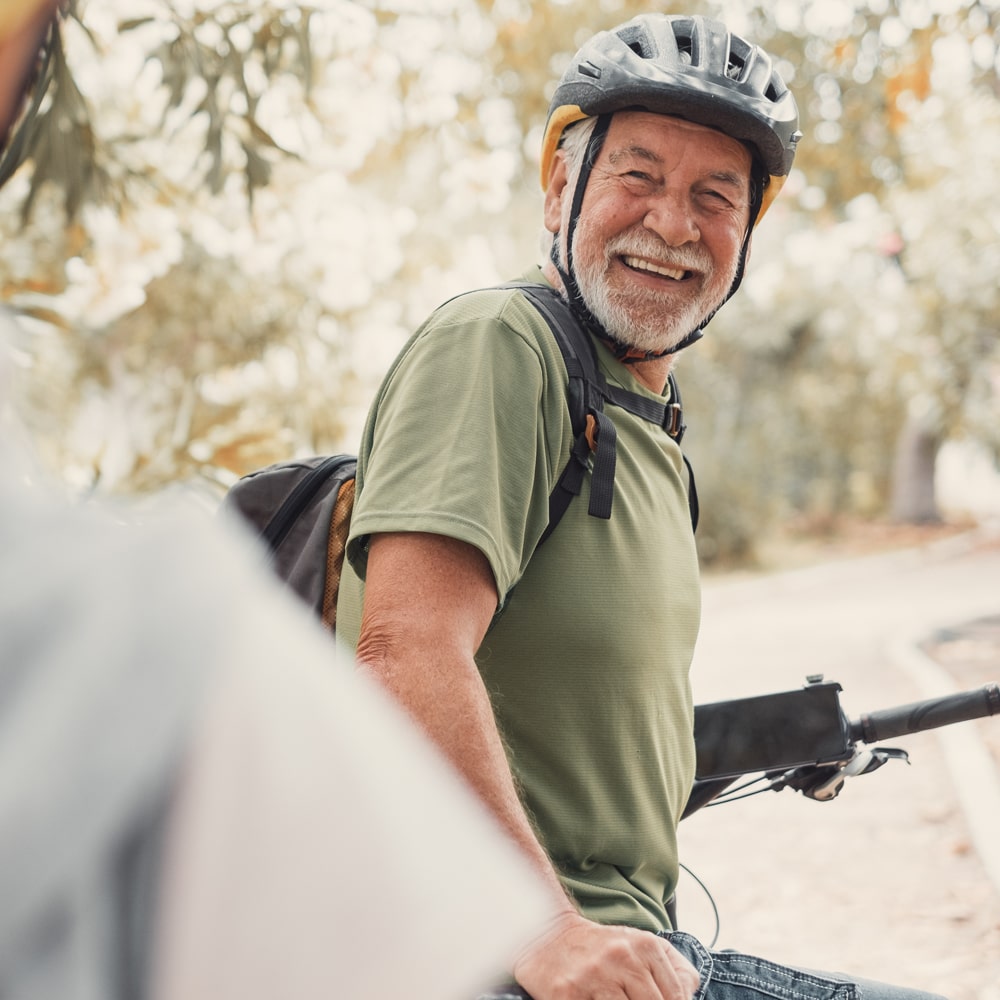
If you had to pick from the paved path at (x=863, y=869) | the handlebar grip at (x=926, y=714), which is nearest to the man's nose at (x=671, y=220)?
the handlebar grip at (x=926, y=714)

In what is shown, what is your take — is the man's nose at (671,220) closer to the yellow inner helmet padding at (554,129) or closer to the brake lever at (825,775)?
the yellow inner helmet padding at (554,129)

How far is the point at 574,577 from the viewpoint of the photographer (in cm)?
177

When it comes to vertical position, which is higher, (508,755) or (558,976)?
(508,755)

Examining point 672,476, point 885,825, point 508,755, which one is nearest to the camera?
point 508,755

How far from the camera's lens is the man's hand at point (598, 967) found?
1418mm

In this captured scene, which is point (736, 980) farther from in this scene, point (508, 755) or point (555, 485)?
point (555, 485)

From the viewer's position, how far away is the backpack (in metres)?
1.83

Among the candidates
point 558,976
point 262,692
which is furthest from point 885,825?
point 262,692

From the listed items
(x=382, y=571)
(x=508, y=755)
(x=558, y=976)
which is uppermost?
(x=382, y=571)

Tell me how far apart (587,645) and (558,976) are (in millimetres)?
492

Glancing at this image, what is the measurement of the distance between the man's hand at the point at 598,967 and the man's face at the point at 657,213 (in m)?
1.13

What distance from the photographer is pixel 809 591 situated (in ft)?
55.8

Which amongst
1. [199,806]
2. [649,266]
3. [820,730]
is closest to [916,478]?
[820,730]

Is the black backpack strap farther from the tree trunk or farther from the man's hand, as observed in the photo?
the tree trunk
